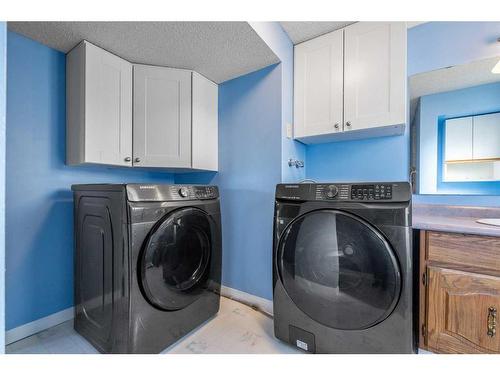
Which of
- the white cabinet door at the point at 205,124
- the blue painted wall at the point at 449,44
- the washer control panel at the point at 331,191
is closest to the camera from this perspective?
the washer control panel at the point at 331,191

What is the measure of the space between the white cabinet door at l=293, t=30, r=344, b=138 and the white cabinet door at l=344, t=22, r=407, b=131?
6 cm

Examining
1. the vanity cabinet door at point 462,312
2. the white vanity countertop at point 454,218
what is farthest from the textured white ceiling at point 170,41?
the vanity cabinet door at point 462,312

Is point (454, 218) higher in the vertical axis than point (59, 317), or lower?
higher

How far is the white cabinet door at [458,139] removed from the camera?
1500 mm

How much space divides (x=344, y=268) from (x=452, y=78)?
153 centimetres

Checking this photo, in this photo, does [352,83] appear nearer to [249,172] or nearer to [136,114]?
[249,172]

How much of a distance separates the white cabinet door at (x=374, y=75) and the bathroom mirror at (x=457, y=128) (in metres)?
0.28

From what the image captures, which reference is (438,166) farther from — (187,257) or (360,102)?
(187,257)

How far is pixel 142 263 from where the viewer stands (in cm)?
110

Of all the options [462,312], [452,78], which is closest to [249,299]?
[462,312]

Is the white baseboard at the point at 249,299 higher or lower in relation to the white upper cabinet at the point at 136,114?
lower

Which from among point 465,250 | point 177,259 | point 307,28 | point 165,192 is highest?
point 307,28

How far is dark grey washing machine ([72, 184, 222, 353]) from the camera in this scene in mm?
1080

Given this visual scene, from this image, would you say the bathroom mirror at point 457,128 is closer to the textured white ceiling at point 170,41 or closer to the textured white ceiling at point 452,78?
the textured white ceiling at point 452,78
